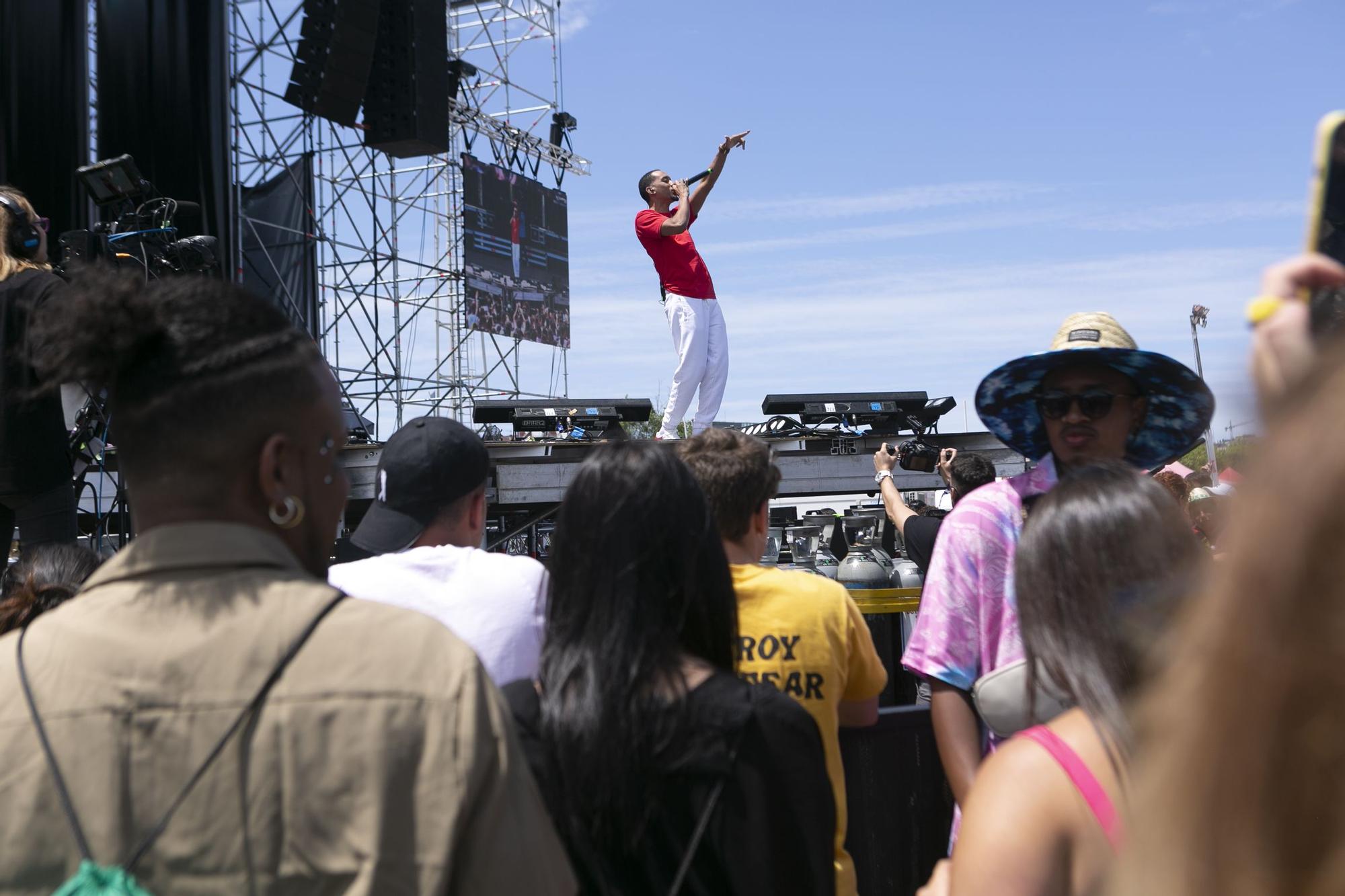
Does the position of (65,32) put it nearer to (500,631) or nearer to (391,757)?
(500,631)

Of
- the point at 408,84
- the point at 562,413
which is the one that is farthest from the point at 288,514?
the point at 408,84

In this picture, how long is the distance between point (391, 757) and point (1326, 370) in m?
0.96

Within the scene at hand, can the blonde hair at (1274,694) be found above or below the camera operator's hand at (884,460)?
above

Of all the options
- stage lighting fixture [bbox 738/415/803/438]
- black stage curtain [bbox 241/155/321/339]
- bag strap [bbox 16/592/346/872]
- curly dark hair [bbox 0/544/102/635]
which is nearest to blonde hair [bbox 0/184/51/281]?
curly dark hair [bbox 0/544/102/635]

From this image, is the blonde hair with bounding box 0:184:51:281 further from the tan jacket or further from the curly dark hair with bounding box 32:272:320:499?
the tan jacket

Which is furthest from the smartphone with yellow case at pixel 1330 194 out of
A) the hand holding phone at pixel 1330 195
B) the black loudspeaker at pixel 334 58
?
the black loudspeaker at pixel 334 58

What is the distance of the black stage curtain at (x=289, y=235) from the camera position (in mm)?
17688

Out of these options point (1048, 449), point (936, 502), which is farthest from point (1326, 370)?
point (936, 502)

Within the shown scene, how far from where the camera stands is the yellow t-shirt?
7.75 ft

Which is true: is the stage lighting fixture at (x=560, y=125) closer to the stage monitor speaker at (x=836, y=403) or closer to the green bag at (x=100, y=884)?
the stage monitor speaker at (x=836, y=403)

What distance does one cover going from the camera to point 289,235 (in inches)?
709

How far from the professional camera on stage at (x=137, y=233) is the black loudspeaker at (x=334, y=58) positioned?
10498 millimetres

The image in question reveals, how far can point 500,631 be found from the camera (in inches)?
95.7

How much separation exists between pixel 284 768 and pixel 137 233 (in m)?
5.48
